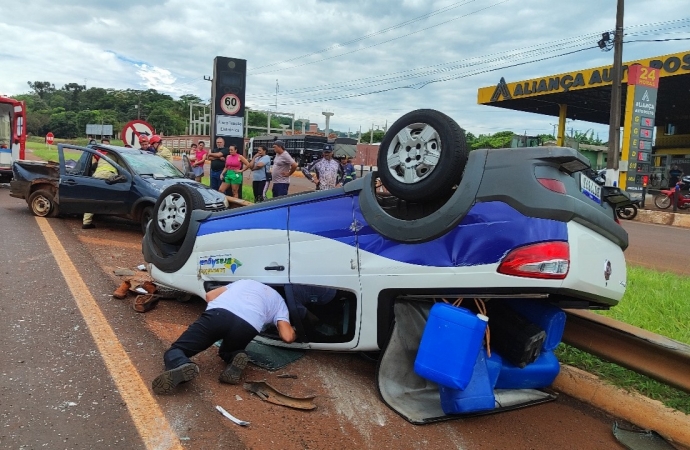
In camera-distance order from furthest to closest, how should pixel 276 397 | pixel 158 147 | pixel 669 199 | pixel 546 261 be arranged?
pixel 669 199, pixel 158 147, pixel 276 397, pixel 546 261

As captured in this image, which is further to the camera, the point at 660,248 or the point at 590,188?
the point at 660,248

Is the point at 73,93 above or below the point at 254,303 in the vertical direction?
above

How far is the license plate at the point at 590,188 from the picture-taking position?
3.28 meters

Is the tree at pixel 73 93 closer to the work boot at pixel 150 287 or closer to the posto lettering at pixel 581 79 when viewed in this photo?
the posto lettering at pixel 581 79

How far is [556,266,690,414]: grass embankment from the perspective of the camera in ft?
11.3

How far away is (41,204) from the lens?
34.1ft

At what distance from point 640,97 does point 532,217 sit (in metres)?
19.1

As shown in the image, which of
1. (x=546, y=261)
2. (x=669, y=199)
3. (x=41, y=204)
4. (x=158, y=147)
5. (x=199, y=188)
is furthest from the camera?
(x=669, y=199)

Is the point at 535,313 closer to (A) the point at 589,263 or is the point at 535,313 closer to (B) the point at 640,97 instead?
(A) the point at 589,263

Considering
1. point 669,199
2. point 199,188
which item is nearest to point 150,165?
point 199,188

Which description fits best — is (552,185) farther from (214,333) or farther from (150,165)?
(150,165)

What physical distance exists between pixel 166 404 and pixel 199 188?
5576 mm

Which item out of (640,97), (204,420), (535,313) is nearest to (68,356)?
(204,420)

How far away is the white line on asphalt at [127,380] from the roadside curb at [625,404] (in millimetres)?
2623
